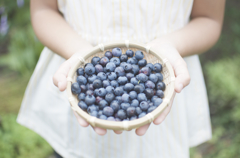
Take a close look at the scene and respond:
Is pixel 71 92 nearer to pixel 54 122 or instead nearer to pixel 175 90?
pixel 175 90

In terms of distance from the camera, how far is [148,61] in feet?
3.27

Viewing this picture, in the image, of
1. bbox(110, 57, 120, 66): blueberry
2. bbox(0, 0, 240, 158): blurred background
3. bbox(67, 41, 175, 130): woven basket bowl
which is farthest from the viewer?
bbox(0, 0, 240, 158): blurred background

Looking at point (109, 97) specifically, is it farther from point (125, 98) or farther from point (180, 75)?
point (180, 75)

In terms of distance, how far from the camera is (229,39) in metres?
2.59

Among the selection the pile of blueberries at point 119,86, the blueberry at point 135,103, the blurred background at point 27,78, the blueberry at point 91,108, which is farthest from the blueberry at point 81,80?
the blurred background at point 27,78

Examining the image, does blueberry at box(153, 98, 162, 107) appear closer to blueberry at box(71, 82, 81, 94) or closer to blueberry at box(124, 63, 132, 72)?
blueberry at box(124, 63, 132, 72)

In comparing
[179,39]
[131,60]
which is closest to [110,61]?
[131,60]

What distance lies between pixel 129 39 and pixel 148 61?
157mm

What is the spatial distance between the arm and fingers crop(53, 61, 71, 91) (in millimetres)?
390

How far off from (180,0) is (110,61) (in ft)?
1.39

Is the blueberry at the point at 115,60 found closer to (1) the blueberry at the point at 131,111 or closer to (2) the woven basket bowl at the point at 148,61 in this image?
(2) the woven basket bowl at the point at 148,61

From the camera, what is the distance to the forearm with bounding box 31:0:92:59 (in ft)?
3.32

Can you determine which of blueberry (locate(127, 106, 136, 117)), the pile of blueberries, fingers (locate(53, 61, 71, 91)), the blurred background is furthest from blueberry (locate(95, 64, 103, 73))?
the blurred background

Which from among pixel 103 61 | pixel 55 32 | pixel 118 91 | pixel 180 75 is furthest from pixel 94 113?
pixel 55 32
